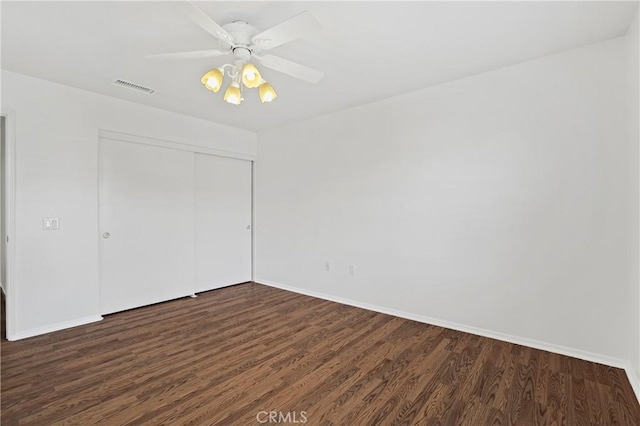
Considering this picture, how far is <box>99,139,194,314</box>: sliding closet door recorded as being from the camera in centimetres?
347

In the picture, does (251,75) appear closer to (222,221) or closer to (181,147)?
(181,147)

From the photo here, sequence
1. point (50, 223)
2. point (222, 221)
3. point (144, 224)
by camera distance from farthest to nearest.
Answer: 1. point (222, 221)
2. point (144, 224)
3. point (50, 223)

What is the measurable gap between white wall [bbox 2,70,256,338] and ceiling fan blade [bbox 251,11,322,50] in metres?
2.47

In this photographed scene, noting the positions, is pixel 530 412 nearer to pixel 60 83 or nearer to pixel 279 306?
pixel 279 306

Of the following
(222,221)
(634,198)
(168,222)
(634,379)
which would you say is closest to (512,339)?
(634,379)

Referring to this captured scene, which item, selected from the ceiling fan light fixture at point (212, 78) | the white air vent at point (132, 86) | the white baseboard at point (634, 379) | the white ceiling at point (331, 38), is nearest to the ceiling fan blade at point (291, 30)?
the white ceiling at point (331, 38)

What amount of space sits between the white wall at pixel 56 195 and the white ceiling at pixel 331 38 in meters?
0.23

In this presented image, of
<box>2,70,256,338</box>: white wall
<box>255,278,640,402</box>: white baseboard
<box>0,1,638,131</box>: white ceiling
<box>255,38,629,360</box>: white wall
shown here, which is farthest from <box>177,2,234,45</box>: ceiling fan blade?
<box>255,278,640,402</box>: white baseboard

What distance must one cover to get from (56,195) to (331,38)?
307 centimetres

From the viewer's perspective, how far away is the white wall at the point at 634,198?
6.54ft

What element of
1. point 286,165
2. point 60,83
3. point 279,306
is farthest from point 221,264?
point 60,83

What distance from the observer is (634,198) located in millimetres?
2111

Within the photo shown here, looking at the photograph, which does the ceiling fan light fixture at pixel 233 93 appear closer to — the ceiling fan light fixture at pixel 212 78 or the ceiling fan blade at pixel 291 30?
the ceiling fan light fixture at pixel 212 78

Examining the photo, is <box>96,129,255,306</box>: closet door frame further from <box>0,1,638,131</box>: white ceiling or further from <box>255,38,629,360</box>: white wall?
<box>255,38,629,360</box>: white wall
